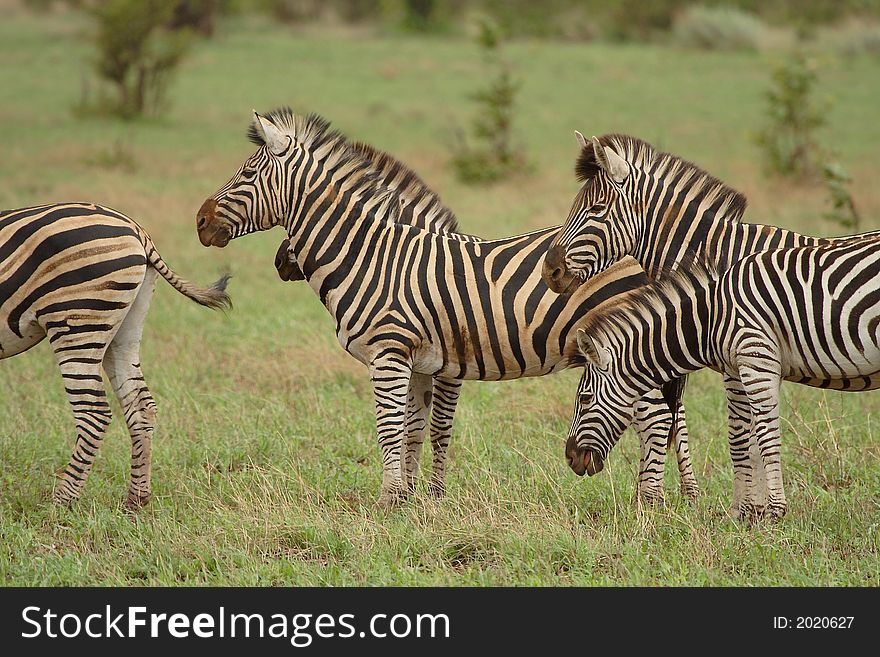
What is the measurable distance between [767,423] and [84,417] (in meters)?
3.84

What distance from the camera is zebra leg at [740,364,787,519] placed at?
4.96 meters

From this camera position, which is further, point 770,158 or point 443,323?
point 770,158

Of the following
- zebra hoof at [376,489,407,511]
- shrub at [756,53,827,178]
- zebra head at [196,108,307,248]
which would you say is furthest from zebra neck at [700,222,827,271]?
shrub at [756,53,827,178]

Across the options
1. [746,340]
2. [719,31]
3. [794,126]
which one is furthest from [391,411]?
[719,31]

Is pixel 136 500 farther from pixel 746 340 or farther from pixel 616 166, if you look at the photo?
pixel 746 340

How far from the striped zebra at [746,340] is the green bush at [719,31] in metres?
31.8

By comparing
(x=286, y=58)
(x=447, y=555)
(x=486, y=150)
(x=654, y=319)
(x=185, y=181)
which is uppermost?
(x=286, y=58)

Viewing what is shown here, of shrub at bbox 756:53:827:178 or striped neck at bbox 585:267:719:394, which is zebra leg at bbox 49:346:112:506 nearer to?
striped neck at bbox 585:267:719:394

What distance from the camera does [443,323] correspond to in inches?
224

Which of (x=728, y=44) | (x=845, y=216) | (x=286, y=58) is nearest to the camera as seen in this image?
(x=845, y=216)

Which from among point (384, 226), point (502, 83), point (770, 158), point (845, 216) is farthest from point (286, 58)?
point (384, 226)

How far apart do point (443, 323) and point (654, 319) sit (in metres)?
1.18

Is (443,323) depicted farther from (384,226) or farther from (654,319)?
(654,319)
